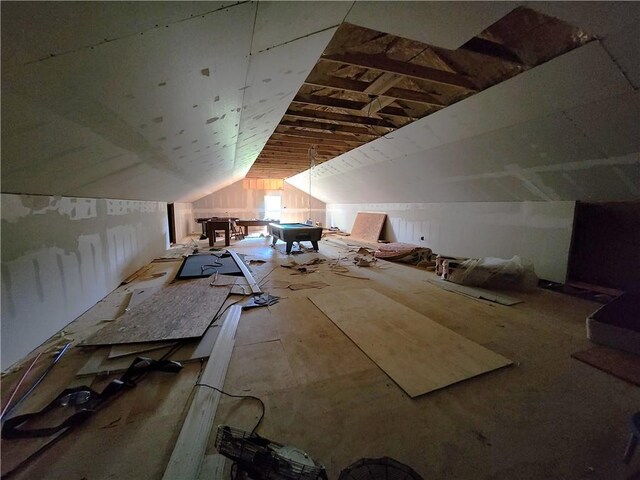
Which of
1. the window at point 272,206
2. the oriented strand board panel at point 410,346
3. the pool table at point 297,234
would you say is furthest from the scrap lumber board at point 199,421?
the window at point 272,206

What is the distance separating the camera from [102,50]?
3.23 ft

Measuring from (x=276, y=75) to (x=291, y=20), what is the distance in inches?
30.6

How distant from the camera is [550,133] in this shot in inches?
115

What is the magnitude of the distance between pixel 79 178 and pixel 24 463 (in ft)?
6.88

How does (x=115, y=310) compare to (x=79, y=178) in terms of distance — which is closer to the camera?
(x=79, y=178)

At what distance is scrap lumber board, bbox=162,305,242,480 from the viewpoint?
1.11 metres

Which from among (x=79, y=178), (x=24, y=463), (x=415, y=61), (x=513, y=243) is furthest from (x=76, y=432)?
(x=513, y=243)

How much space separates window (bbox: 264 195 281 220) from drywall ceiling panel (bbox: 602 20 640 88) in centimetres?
1061

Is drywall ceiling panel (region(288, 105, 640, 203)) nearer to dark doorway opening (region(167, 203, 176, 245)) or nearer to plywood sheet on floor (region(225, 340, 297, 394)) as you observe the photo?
plywood sheet on floor (region(225, 340, 297, 394))

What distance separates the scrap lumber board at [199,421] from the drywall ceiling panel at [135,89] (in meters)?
1.63

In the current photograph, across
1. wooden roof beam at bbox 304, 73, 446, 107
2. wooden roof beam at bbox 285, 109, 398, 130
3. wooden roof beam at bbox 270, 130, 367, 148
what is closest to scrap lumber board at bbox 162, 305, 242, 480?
wooden roof beam at bbox 304, 73, 446, 107

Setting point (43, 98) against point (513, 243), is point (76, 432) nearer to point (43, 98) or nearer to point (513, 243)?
point (43, 98)

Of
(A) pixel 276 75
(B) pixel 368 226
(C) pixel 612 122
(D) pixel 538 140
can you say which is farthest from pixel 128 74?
(B) pixel 368 226

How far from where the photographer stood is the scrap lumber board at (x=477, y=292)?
10.1ft
